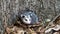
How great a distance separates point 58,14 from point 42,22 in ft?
0.95

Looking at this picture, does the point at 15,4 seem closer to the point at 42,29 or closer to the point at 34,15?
the point at 34,15

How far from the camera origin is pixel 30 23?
257cm

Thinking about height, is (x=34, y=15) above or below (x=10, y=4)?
below

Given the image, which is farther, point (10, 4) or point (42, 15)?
point (42, 15)

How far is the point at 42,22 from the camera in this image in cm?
273

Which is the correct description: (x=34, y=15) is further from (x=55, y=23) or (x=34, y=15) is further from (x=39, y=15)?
(x=55, y=23)

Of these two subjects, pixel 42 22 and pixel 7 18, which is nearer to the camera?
pixel 7 18

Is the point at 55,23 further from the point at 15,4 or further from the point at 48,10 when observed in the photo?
the point at 15,4

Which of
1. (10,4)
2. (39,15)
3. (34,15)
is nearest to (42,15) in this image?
(39,15)

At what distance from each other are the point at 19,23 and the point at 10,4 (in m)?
0.31

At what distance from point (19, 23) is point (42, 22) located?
360 mm

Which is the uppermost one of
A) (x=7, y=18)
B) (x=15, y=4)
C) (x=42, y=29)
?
(x=15, y=4)

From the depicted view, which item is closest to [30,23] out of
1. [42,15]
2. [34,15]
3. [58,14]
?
[34,15]

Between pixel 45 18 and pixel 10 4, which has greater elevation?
pixel 10 4
